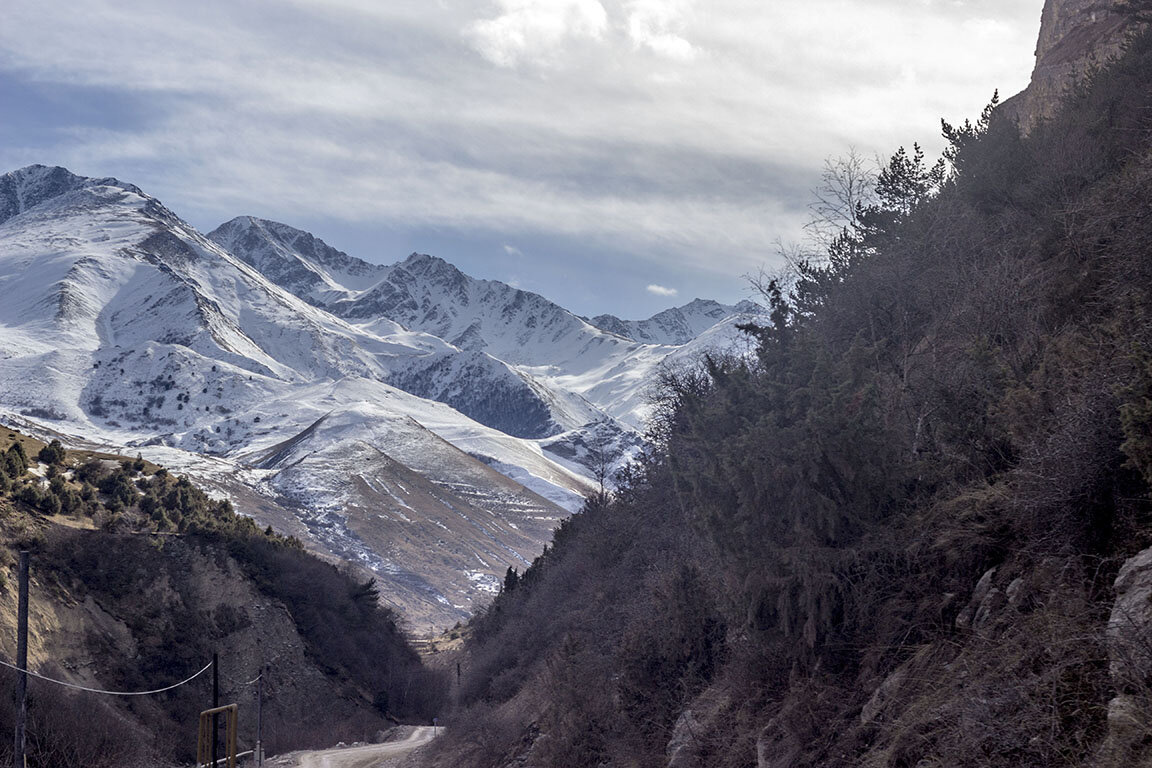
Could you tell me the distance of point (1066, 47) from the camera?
84.8 ft

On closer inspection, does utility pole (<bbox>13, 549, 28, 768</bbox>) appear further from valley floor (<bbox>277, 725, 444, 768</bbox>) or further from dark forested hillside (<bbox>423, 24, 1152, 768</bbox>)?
valley floor (<bbox>277, 725, 444, 768</bbox>)

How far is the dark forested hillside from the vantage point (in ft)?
23.9

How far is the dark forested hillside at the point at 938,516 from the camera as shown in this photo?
7.27m

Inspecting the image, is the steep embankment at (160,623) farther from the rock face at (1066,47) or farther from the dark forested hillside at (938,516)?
the rock face at (1066,47)

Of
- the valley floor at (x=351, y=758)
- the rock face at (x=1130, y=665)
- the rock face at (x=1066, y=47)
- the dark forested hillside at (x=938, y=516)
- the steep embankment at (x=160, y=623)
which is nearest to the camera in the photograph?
the rock face at (x=1130, y=665)

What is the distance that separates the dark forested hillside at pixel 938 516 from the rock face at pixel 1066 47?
4.53m

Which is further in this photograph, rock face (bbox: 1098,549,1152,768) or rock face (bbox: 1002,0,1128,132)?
rock face (bbox: 1002,0,1128,132)

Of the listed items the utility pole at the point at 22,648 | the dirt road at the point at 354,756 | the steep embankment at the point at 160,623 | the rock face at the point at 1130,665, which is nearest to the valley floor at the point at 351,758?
the dirt road at the point at 354,756

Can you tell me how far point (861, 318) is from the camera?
1886 centimetres

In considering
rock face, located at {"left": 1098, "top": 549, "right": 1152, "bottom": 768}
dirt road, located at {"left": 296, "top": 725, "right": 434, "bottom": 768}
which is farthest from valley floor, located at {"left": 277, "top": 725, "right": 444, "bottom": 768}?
rock face, located at {"left": 1098, "top": 549, "right": 1152, "bottom": 768}

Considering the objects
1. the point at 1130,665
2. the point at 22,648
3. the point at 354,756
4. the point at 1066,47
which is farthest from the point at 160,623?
the point at 1130,665

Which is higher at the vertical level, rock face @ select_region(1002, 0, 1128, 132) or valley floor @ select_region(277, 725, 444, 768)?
rock face @ select_region(1002, 0, 1128, 132)

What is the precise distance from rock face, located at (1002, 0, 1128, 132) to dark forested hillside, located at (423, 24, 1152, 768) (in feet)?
14.9

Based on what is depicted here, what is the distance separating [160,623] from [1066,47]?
4551cm
